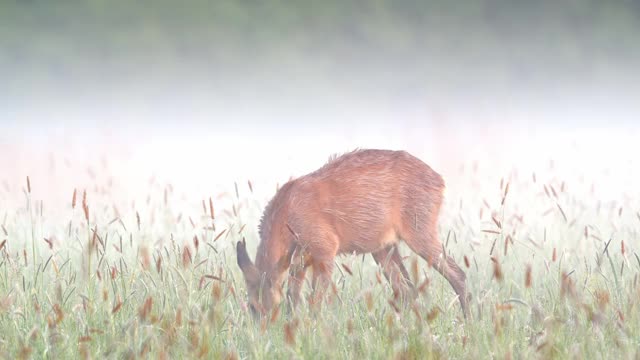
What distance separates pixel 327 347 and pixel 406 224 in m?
3.23

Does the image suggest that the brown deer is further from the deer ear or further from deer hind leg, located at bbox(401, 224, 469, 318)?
the deer ear

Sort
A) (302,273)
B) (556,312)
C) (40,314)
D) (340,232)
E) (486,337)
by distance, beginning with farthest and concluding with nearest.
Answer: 1. (340,232)
2. (302,273)
3. (556,312)
4. (40,314)
5. (486,337)

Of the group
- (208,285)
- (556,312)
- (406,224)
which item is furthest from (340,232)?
(556,312)

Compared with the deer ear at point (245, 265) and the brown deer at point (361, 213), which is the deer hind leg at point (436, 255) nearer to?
the brown deer at point (361, 213)

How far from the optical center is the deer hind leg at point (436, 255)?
25.3 feet

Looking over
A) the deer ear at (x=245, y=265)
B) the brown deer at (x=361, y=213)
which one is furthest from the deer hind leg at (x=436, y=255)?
the deer ear at (x=245, y=265)

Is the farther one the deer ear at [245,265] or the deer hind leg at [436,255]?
the deer hind leg at [436,255]

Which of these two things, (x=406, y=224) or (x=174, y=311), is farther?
(x=406, y=224)

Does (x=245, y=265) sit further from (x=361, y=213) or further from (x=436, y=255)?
(x=436, y=255)

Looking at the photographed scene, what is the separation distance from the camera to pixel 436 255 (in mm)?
7875

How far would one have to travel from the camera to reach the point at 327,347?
4.95 m

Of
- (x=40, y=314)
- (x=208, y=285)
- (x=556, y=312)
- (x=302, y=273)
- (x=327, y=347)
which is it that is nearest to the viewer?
(x=327, y=347)

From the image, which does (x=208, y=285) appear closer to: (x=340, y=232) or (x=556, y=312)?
(x=340, y=232)

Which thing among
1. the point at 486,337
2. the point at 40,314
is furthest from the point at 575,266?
the point at 40,314
